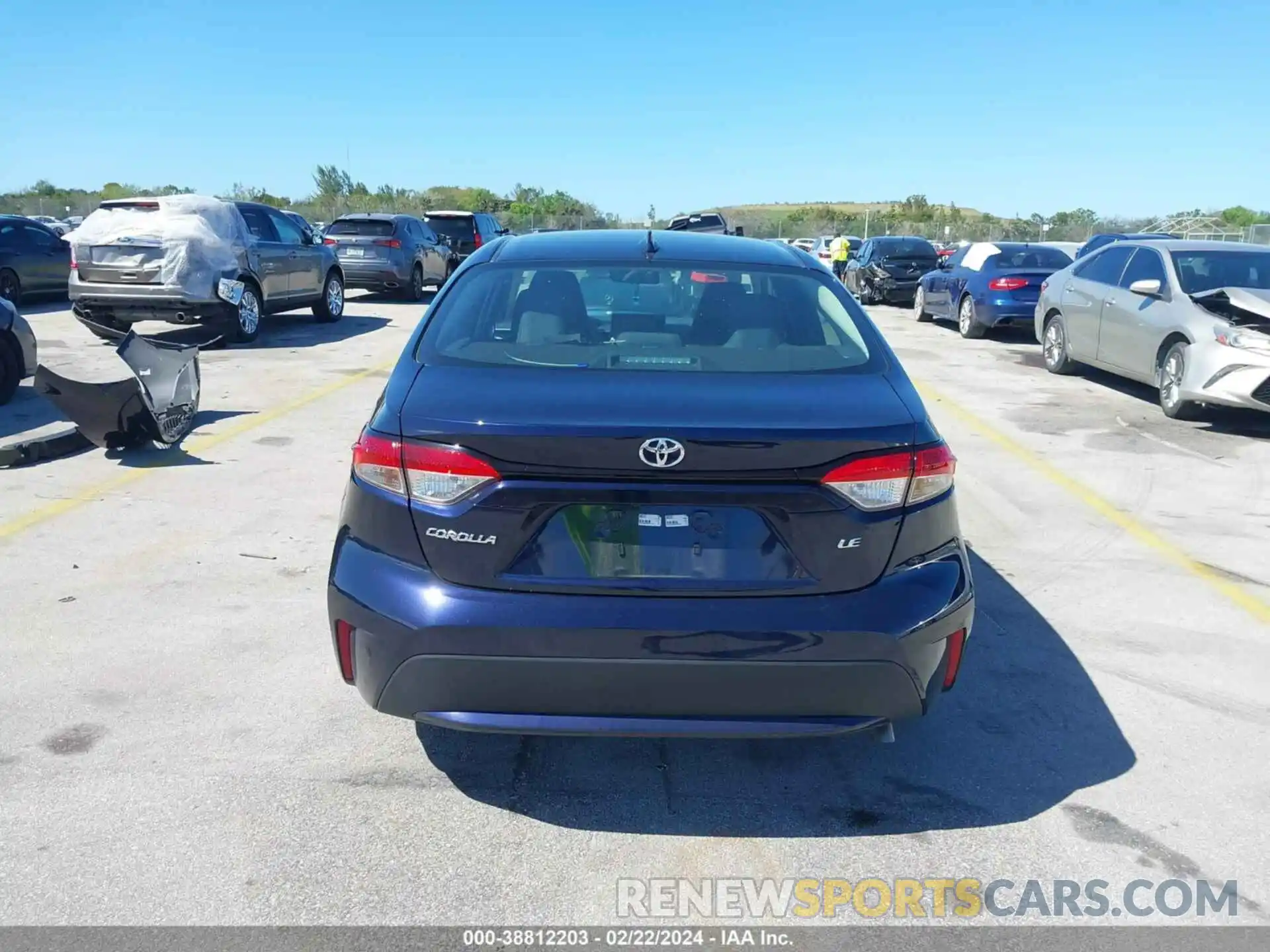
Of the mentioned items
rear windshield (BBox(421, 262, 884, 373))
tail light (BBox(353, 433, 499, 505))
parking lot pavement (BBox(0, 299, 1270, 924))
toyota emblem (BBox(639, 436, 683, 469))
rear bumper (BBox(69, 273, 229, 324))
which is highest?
rear windshield (BBox(421, 262, 884, 373))

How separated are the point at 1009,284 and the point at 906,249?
7862mm

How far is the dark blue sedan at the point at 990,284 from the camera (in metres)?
16.0

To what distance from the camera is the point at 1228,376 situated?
899cm

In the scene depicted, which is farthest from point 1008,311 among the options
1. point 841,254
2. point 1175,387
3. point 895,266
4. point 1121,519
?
point 841,254

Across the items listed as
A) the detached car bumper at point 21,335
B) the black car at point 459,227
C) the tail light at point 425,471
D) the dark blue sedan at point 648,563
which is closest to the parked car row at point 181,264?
the detached car bumper at point 21,335

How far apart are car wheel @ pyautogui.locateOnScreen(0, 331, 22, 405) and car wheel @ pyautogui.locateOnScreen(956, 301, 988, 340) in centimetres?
1304

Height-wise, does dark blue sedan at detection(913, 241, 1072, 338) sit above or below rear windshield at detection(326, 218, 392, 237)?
below

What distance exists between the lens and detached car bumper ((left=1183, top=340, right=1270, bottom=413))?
8.80m

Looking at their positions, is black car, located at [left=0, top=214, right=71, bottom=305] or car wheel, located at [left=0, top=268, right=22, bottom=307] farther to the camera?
black car, located at [left=0, top=214, right=71, bottom=305]

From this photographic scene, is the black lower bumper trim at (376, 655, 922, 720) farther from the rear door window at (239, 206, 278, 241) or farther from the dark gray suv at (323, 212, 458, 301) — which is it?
the dark gray suv at (323, 212, 458, 301)

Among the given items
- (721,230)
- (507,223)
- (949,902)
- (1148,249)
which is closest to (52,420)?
(949,902)

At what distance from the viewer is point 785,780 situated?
139 inches

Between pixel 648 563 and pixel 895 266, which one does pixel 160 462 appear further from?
pixel 895 266

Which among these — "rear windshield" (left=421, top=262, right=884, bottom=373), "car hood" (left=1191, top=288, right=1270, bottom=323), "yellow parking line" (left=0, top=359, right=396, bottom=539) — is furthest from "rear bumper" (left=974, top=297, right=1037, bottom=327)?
"rear windshield" (left=421, top=262, right=884, bottom=373)
